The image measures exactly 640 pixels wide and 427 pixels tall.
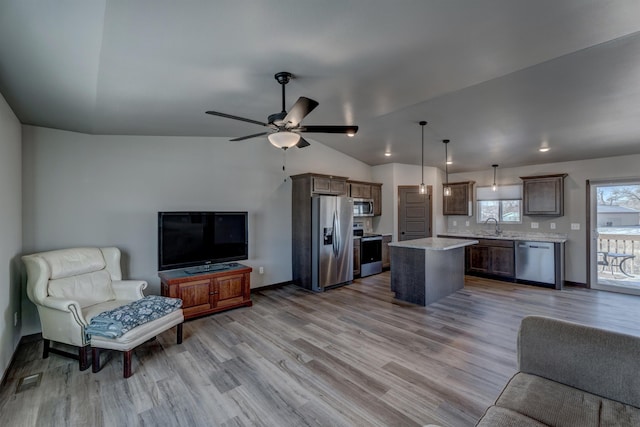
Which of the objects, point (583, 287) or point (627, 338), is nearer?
point (627, 338)

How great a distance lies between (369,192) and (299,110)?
186 inches

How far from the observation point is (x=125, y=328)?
2.57m

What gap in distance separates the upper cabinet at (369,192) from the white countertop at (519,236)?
69.3 inches

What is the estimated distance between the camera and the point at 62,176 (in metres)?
3.56

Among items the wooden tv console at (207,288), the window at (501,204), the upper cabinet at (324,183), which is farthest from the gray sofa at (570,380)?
the window at (501,204)

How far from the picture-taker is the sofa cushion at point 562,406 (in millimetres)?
1367

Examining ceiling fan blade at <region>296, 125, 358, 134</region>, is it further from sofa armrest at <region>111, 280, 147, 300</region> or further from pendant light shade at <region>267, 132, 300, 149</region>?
sofa armrest at <region>111, 280, 147, 300</region>

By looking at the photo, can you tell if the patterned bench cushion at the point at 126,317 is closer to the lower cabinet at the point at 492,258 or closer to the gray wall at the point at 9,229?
the gray wall at the point at 9,229

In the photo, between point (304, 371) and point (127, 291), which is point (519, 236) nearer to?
point (304, 371)

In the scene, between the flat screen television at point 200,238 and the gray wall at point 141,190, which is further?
the flat screen television at point 200,238

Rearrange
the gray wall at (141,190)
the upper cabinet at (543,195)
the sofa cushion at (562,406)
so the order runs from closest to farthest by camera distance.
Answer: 1. the sofa cushion at (562,406)
2. the gray wall at (141,190)
3. the upper cabinet at (543,195)

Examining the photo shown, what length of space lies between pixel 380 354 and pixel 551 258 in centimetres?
452

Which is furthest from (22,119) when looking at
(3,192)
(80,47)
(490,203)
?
(490,203)

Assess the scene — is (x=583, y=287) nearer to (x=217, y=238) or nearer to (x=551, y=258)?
(x=551, y=258)
